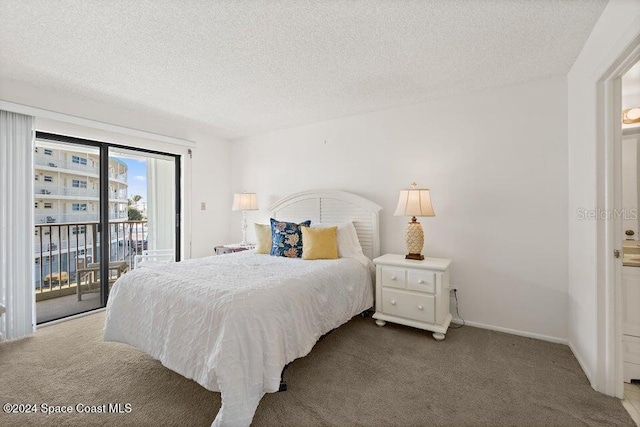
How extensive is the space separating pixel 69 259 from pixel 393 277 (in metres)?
4.06

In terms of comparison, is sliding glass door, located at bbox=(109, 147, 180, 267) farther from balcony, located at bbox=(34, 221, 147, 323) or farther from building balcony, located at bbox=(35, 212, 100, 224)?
building balcony, located at bbox=(35, 212, 100, 224)

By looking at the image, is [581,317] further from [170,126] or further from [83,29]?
[170,126]

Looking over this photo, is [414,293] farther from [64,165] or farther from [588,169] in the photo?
[64,165]

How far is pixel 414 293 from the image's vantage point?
2656mm

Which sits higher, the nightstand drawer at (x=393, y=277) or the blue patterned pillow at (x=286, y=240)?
the blue patterned pillow at (x=286, y=240)

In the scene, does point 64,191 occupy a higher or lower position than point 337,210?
higher

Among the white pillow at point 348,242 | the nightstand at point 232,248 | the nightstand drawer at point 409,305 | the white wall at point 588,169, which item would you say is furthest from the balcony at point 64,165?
the white wall at point 588,169

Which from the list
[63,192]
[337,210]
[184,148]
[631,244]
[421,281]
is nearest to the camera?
[631,244]

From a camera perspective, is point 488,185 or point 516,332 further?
point 488,185

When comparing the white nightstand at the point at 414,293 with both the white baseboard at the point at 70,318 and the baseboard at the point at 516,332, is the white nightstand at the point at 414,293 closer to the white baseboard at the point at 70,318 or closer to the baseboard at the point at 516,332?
the baseboard at the point at 516,332

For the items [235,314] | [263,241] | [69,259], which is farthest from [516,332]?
[69,259]

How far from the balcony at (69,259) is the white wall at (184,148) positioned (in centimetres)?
87

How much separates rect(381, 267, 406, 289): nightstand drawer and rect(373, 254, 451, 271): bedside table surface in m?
0.06

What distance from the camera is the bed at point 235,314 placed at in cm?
153
